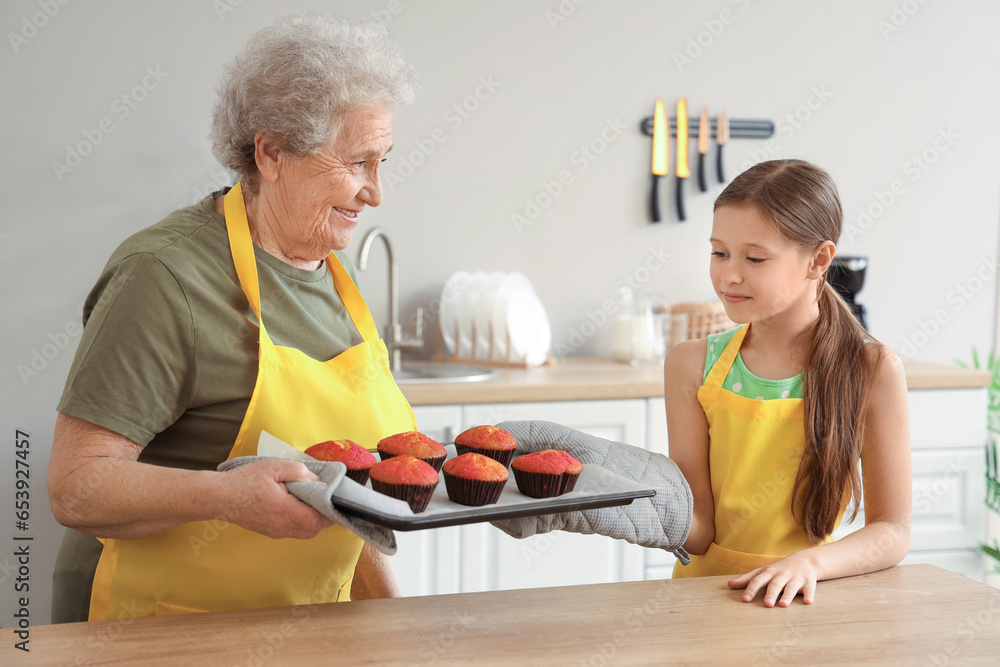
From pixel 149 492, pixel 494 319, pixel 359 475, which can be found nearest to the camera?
pixel 149 492

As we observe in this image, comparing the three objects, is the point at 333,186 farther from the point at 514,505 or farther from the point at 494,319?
the point at 494,319

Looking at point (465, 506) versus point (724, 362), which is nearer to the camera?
point (465, 506)

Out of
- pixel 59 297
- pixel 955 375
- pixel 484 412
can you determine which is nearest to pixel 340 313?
pixel 484 412

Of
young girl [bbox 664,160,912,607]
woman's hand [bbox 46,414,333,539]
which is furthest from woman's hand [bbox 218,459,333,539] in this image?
young girl [bbox 664,160,912,607]

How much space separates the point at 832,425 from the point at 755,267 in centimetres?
26

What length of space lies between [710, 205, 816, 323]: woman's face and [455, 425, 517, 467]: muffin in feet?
1.29

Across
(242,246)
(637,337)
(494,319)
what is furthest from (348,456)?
(637,337)

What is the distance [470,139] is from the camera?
2754 mm

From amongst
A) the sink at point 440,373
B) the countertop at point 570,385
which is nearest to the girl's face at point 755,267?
the countertop at point 570,385

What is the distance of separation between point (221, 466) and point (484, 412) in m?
1.23

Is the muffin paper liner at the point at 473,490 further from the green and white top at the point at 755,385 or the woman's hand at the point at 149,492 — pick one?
the green and white top at the point at 755,385

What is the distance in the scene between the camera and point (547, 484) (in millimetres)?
1069

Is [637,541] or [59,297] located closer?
[637,541]

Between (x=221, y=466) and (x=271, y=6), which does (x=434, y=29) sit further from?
(x=221, y=466)
